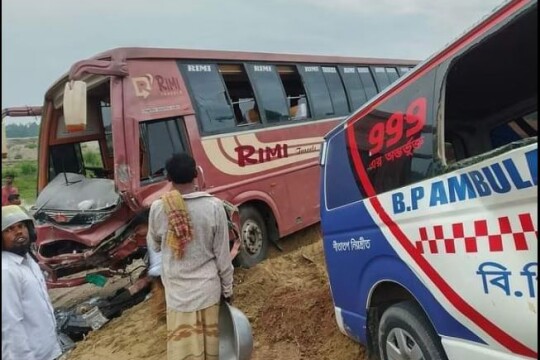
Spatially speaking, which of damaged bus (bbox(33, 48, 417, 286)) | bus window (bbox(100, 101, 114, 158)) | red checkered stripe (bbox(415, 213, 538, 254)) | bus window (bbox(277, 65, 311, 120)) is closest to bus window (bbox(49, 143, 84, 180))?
damaged bus (bbox(33, 48, 417, 286))

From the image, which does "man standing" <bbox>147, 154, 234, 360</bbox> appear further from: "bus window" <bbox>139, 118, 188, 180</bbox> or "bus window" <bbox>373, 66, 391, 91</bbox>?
"bus window" <bbox>373, 66, 391, 91</bbox>

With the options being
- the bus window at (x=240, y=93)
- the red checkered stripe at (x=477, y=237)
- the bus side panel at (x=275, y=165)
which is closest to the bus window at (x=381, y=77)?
the bus side panel at (x=275, y=165)

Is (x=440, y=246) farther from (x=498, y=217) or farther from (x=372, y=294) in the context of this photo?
(x=372, y=294)

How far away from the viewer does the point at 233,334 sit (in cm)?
378

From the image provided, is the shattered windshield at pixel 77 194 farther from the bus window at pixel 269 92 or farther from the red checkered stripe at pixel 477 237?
the red checkered stripe at pixel 477 237

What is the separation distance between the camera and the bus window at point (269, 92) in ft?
26.8

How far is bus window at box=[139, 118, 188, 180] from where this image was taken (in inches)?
256

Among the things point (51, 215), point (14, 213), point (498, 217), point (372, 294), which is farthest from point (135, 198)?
point (498, 217)

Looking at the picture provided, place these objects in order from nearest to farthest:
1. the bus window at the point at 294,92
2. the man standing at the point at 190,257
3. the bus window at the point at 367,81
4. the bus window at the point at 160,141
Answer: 1. the man standing at the point at 190,257
2. the bus window at the point at 160,141
3. the bus window at the point at 294,92
4. the bus window at the point at 367,81

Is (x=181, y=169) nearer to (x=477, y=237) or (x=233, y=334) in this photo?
(x=233, y=334)

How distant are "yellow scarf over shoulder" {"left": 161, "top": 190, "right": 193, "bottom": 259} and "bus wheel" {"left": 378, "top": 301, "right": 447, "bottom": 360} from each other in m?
1.30

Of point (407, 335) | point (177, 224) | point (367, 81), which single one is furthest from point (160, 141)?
point (367, 81)

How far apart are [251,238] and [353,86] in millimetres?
4048

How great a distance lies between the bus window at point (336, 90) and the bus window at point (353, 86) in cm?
16
